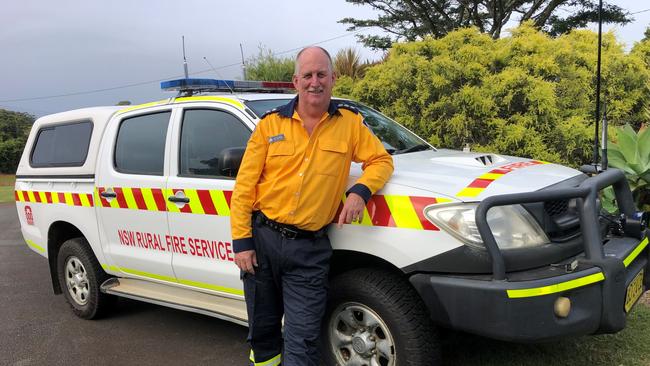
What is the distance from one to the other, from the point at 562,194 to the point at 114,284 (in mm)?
3413

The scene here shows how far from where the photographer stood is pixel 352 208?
100 inches

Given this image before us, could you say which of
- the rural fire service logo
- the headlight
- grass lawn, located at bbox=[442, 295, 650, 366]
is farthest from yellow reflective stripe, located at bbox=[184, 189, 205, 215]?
the rural fire service logo

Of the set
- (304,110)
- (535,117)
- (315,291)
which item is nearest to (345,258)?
(315,291)

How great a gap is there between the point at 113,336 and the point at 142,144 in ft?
5.06

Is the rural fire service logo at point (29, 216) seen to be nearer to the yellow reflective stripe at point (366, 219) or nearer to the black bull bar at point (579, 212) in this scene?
the yellow reflective stripe at point (366, 219)

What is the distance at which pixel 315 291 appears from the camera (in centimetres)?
265

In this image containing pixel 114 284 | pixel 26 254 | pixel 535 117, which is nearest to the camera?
pixel 114 284

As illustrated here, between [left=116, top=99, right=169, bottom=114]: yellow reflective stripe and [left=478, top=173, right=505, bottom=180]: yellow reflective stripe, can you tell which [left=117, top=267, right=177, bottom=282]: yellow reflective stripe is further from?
[left=478, top=173, right=505, bottom=180]: yellow reflective stripe

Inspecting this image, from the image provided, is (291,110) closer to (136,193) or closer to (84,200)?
(136,193)

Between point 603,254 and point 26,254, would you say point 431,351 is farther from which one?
point 26,254

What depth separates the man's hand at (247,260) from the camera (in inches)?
104

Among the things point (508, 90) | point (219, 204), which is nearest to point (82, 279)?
point (219, 204)

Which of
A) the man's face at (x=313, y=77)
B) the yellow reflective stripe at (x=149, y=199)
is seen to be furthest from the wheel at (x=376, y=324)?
the yellow reflective stripe at (x=149, y=199)

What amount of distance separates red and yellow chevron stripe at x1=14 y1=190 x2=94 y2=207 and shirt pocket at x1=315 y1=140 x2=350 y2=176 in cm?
252
